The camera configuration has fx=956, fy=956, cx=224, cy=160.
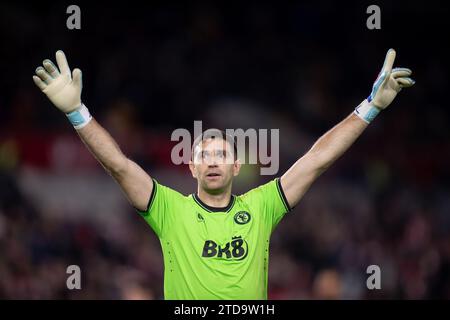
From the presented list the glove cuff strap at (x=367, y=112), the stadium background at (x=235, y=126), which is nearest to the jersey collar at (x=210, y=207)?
the glove cuff strap at (x=367, y=112)

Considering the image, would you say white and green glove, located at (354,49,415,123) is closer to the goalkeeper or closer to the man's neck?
the goalkeeper

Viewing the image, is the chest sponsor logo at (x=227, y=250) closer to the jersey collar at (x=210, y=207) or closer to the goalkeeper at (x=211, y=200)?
the goalkeeper at (x=211, y=200)

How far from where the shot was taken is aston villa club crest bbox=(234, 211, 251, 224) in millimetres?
6863

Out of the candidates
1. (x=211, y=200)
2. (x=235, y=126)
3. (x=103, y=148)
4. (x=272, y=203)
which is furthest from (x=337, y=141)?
(x=235, y=126)

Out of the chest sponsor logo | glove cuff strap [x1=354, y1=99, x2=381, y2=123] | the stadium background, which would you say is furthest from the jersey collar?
the stadium background

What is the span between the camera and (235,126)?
53.8 ft

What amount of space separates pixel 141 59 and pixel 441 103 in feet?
18.4

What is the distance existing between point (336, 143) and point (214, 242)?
1.18m

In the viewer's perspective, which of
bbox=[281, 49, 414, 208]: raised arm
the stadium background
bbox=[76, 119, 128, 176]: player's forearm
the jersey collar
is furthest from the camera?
the stadium background

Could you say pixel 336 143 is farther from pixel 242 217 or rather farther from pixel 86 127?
pixel 86 127

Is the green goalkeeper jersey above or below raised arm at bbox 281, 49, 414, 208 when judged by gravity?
below

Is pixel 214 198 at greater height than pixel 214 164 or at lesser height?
lesser

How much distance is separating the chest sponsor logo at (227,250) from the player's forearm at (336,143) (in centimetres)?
84
